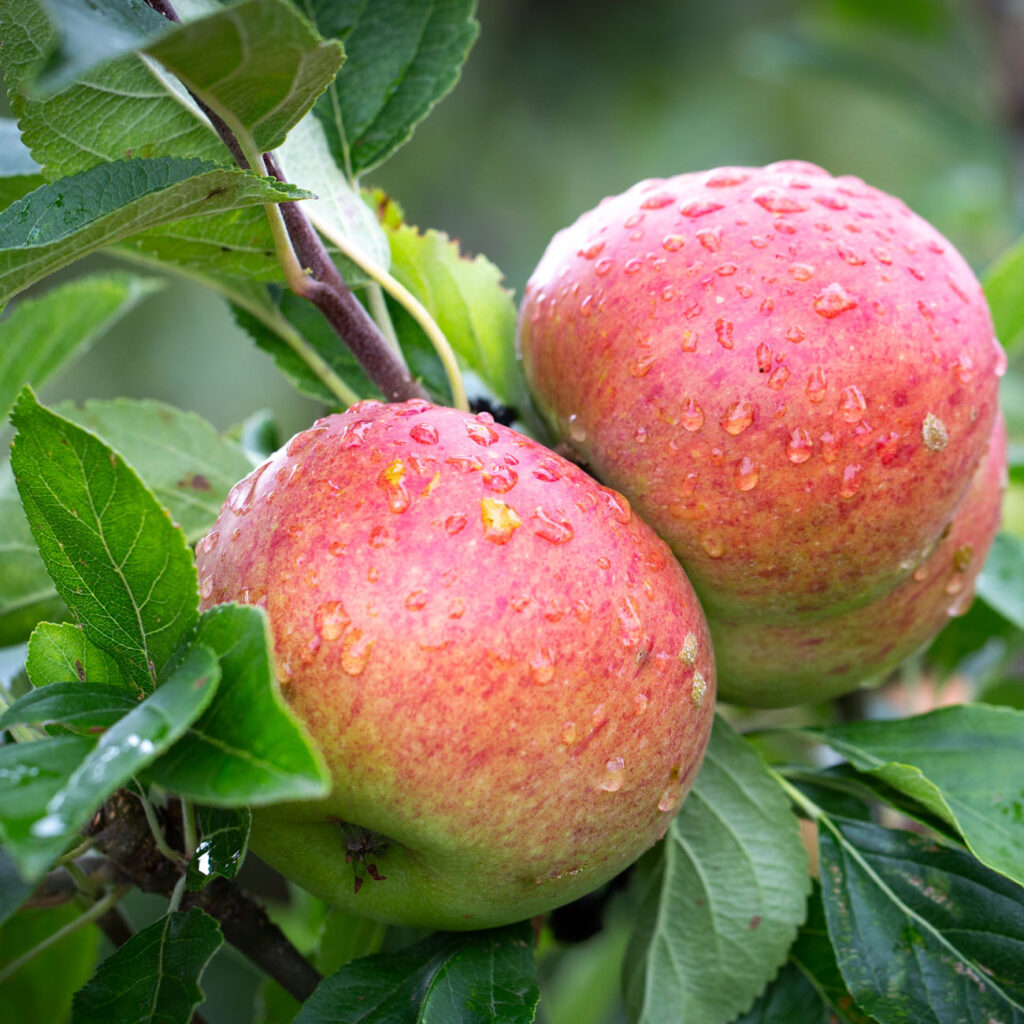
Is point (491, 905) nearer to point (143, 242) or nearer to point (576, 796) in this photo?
point (576, 796)

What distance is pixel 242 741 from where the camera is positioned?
466mm

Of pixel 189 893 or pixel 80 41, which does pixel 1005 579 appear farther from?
pixel 80 41

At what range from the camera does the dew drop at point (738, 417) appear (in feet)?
2.19

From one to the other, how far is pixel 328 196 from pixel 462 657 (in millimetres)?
427

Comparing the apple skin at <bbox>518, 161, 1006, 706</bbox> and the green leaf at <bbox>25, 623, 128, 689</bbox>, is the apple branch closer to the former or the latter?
the apple skin at <bbox>518, 161, 1006, 706</bbox>

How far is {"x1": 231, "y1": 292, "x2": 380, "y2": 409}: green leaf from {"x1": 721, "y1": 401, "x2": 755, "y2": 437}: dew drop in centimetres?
36

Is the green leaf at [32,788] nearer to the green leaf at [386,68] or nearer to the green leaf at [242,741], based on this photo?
the green leaf at [242,741]

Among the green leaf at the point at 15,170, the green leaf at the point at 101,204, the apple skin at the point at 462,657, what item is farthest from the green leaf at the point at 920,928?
the green leaf at the point at 15,170

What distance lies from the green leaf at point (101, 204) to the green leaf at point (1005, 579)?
87 centimetres

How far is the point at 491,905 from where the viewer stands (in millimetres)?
640

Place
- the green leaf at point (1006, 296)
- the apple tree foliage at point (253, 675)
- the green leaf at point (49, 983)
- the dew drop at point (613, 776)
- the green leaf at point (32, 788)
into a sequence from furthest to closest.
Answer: the green leaf at point (1006, 296)
the green leaf at point (49, 983)
the dew drop at point (613, 776)
the apple tree foliage at point (253, 675)
the green leaf at point (32, 788)

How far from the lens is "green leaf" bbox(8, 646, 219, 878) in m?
0.40

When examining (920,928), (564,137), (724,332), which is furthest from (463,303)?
(564,137)

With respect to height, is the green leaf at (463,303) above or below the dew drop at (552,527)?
above
